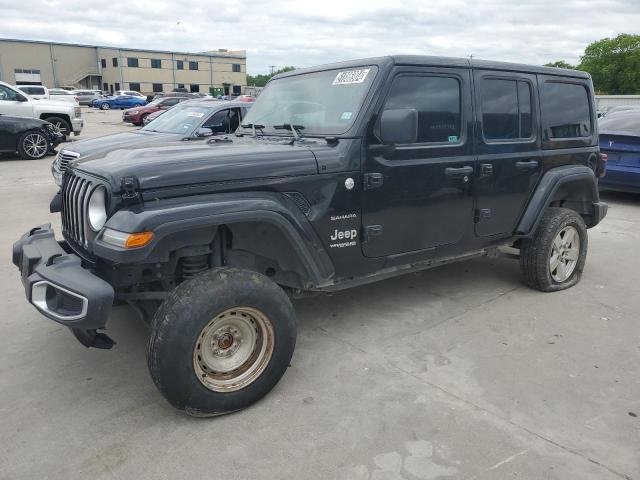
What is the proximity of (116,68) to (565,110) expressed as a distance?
277 ft

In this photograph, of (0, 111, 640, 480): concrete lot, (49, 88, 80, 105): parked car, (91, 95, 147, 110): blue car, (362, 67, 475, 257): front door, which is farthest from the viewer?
(91, 95, 147, 110): blue car

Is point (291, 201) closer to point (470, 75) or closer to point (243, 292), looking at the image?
point (243, 292)

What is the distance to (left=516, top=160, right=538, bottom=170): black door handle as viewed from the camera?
4.44 m

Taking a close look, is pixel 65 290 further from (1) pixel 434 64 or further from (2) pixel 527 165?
(2) pixel 527 165

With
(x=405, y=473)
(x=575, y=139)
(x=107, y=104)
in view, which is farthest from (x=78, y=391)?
(x=107, y=104)

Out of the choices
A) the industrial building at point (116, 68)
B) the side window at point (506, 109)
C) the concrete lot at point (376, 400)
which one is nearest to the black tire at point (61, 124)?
the concrete lot at point (376, 400)

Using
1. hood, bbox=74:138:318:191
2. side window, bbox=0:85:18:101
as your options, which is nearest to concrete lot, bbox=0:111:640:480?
hood, bbox=74:138:318:191

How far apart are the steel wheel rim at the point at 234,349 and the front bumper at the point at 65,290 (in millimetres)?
565

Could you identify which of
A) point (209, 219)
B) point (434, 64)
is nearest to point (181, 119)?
point (434, 64)

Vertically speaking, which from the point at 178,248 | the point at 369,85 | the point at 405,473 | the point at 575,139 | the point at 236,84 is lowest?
the point at 405,473

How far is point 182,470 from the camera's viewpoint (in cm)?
256

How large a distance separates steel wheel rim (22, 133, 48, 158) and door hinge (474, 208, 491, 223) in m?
12.3

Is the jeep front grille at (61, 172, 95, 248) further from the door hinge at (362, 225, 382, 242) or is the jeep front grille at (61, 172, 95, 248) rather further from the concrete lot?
the door hinge at (362, 225, 382, 242)

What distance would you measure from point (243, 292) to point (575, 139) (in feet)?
12.0
